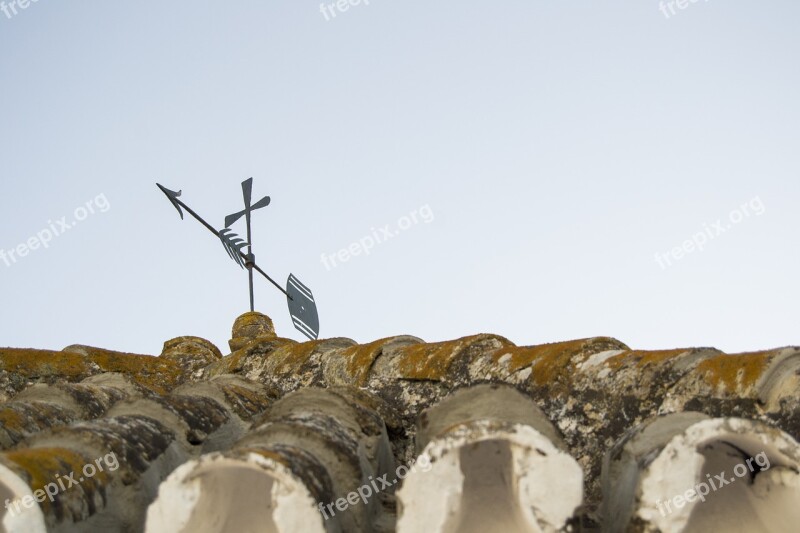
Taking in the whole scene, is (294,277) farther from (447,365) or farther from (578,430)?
(578,430)

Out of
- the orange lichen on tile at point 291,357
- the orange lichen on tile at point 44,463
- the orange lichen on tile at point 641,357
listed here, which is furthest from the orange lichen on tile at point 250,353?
the orange lichen on tile at point 44,463

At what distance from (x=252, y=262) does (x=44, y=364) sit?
9.83 feet

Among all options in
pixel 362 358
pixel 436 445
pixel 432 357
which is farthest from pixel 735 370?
pixel 362 358

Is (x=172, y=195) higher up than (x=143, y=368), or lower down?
higher up

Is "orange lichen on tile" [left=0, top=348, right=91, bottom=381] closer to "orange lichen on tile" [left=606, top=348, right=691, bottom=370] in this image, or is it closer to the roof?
the roof

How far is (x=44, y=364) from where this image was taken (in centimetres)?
557

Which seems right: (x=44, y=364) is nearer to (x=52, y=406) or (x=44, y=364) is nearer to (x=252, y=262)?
(x=52, y=406)

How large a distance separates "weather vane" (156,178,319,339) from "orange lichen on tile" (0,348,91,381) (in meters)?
1.92

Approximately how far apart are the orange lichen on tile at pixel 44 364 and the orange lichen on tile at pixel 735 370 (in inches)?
159

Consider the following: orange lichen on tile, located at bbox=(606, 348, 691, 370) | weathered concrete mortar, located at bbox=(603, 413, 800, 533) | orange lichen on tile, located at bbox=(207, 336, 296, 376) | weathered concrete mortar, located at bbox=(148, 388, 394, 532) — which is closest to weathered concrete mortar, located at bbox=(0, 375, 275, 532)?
weathered concrete mortar, located at bbox=(148, 388, 394, 532)

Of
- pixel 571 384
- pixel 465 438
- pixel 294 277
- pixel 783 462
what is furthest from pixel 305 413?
pixel 294 277

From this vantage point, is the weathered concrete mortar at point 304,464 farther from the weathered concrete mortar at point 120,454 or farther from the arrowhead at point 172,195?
the arrowhead at point 172,195

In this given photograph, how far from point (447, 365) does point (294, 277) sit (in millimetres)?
5213

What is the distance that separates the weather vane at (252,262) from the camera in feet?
24.7
